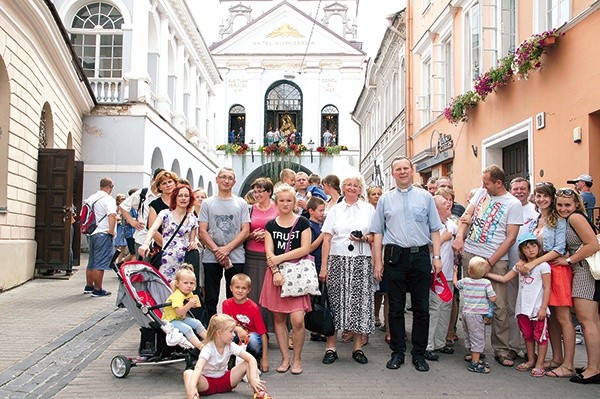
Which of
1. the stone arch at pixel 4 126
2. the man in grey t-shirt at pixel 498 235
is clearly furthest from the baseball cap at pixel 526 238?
the stone arch at pixel 4 126

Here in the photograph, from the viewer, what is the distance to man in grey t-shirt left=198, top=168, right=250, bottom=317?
6.99 metres

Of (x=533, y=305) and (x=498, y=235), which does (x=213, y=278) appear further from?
(x=533, y=305)

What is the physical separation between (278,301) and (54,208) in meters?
8.48

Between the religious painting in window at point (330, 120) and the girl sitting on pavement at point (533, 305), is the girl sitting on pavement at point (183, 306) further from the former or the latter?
the religious painting in window at point (330, 120)

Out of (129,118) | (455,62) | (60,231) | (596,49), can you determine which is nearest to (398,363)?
(596,49)

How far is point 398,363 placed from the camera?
6402 millimetres

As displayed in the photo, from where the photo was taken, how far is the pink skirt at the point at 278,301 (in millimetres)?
6242

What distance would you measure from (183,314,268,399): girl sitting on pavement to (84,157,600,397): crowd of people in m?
0.01

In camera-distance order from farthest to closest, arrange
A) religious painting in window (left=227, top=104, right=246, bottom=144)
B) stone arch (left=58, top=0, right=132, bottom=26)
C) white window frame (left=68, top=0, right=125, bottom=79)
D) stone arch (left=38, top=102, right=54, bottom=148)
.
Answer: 1. religious painting in window (left=227, top=104, right=246, bottom=144)
2. white window frame (left=68, top=0, right=125, bottom=79)
3. stone arch (left=58, top=0, right=132, bottom=26)
4. stone arch (left=38, top=102, right=54, bottom=148)

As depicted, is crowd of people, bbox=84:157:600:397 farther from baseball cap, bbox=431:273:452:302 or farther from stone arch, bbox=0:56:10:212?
stone arch, bbox=0:56:10:212

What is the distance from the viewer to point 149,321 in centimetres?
587

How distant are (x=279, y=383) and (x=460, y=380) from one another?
1.63m

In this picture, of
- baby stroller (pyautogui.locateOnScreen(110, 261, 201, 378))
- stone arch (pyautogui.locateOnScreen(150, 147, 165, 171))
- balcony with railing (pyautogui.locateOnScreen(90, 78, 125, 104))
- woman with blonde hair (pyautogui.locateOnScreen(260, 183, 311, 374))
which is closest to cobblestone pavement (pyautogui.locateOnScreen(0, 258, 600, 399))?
baby stroller (pyautogui.locateOnScreen(110, 261, 201, 378))

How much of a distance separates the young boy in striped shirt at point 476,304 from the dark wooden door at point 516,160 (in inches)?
242
